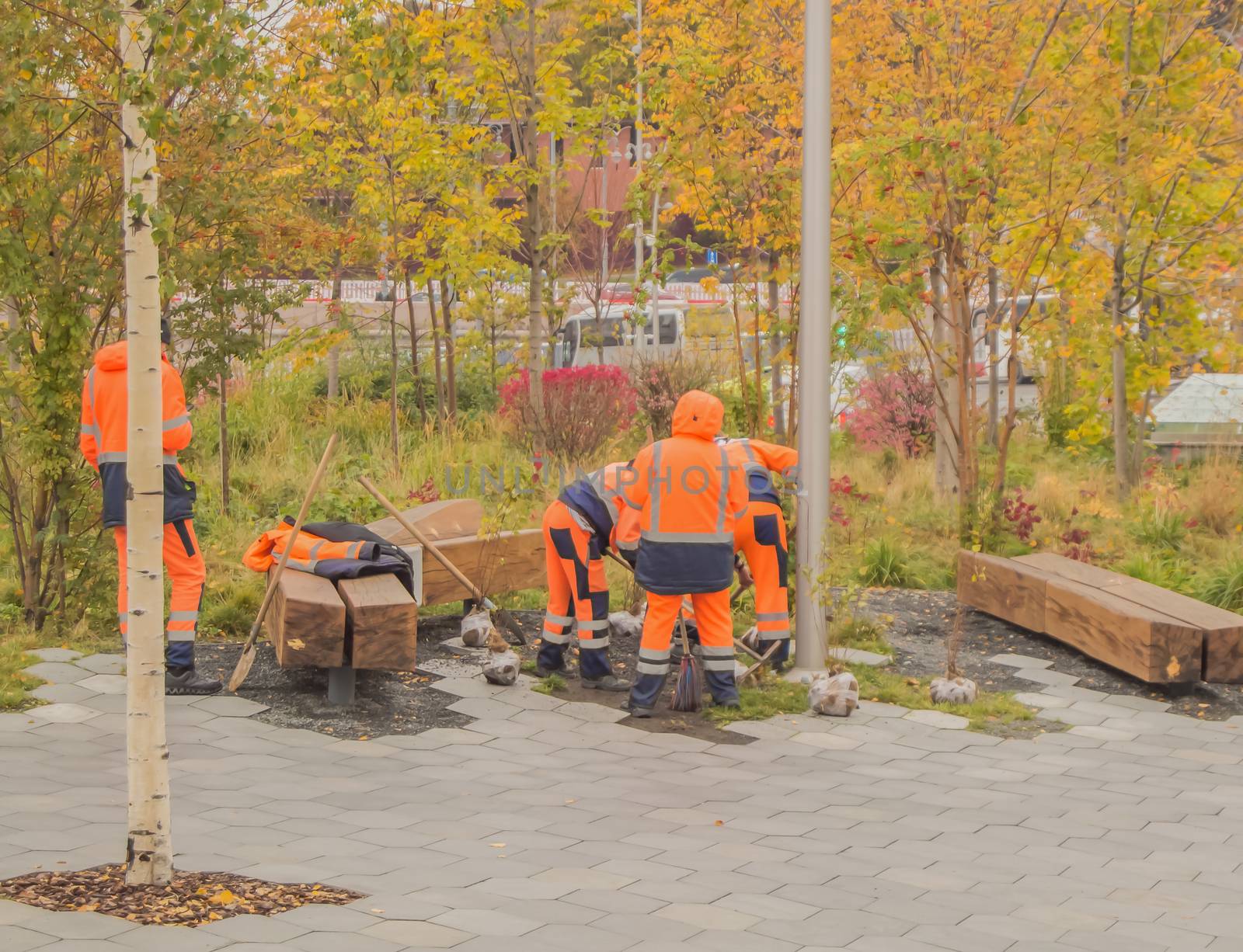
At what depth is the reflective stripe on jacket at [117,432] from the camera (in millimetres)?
7301

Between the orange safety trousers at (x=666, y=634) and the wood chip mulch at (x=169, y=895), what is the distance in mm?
2978

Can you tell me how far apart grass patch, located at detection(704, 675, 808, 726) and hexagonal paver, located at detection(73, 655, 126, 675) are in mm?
3049

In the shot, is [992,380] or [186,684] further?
[992,380]

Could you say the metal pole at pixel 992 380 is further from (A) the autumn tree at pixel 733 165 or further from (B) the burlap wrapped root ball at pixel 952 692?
(B) the burlap wrapped root ball at pixel 952 692

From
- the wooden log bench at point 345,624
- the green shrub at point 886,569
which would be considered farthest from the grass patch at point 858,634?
the wooden log bench at point 345,624

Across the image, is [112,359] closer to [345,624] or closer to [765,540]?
[345,624]

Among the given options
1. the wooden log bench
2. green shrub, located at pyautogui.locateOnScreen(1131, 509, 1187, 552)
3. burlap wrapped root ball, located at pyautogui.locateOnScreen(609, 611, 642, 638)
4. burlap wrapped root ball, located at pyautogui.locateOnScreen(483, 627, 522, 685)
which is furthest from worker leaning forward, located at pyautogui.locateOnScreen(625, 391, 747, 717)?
green shrub, located at pyautogui.locateOnScreen(1131, 509, 1187, 552)

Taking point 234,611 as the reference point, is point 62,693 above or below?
below

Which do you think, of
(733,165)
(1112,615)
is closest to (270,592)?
(733,165)

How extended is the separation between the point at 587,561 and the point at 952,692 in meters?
2.09

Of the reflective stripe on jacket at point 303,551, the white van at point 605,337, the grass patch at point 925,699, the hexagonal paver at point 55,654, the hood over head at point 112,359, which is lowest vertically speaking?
the grass patch at point 925,699

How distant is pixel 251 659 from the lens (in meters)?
7.52

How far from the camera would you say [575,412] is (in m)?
14.5

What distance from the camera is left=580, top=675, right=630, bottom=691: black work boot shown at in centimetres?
793
